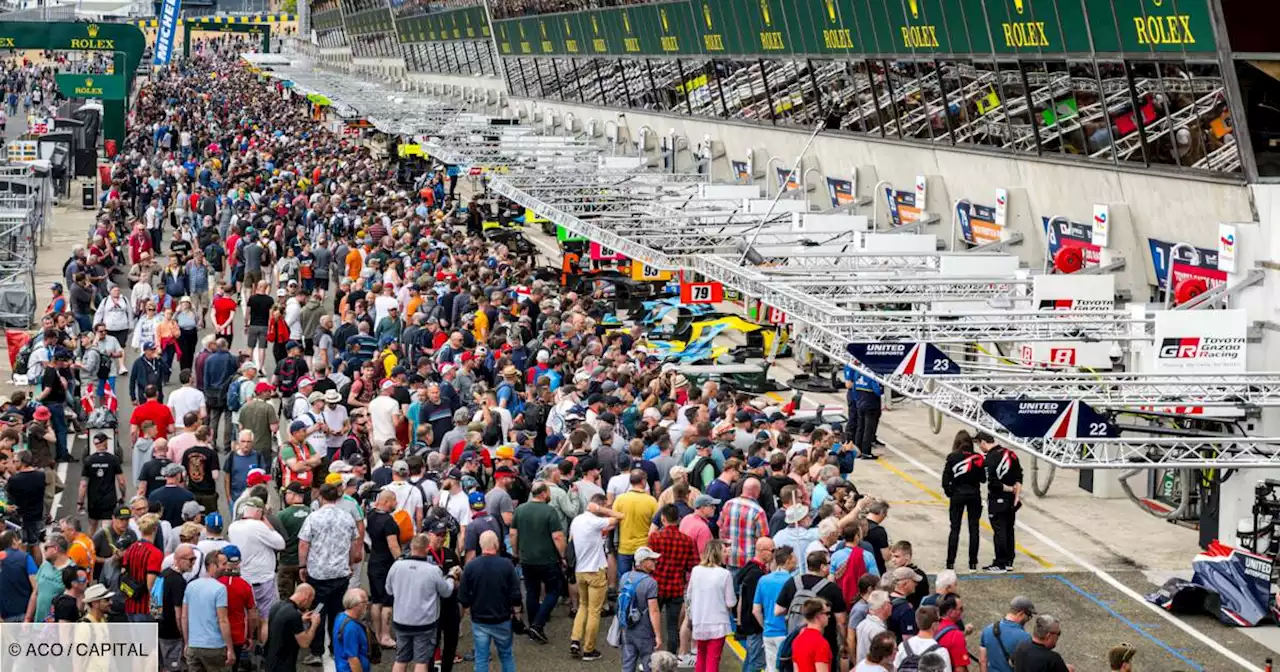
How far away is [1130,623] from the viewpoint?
15.8m

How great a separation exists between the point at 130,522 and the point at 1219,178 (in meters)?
12.0

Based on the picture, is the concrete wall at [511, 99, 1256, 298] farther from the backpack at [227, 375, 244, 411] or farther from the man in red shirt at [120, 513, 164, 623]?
the man in red shirt at [120, 513, 164, 623]

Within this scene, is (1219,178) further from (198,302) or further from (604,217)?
(198,302)

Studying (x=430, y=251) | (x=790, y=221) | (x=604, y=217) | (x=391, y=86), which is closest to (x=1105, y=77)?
(x=790, y=221)

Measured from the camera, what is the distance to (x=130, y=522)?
46.0 ft

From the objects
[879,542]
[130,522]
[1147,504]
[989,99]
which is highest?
[989,99]

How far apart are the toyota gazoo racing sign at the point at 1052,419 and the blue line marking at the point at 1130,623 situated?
6.65ft

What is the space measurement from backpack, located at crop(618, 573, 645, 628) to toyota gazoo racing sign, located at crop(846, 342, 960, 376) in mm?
3607

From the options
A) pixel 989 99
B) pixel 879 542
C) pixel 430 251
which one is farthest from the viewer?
pixel 430 251

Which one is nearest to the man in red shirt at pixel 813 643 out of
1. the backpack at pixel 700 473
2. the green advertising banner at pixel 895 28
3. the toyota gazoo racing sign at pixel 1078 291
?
the backpack at pixel 700 473

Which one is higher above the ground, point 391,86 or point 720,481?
point 391,86

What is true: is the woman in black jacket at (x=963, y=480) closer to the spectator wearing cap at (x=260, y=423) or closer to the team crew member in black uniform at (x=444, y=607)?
the team crew member in black uniform at (x=444, y=607)

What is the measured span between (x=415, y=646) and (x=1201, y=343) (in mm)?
7675

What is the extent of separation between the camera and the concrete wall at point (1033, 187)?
20453 mm
